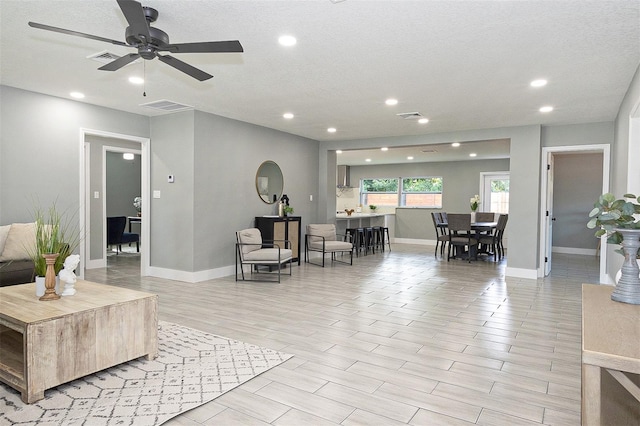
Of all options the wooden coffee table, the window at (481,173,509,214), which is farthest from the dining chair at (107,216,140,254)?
the window at (481,173,509,214)

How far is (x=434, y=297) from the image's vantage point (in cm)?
490

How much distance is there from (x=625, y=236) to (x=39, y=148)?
5815 millimetres

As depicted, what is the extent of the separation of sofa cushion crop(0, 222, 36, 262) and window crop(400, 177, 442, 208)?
976cm

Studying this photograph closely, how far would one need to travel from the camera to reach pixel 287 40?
10.3 feet

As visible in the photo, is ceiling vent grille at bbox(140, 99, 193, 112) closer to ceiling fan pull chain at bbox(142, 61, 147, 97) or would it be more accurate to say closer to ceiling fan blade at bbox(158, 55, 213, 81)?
ceiling fan pull chain at bbox(142, 61, 147, 97)

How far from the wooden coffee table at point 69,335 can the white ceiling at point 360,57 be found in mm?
2015

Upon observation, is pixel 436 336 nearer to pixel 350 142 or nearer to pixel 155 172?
pixel 155 172

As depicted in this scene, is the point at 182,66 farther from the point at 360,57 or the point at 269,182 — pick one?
the point at 269,182

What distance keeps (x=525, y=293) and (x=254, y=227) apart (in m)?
4.26

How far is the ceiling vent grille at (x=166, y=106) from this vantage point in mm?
5219

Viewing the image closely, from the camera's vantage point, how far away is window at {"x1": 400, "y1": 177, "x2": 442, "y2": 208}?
38.5 ft

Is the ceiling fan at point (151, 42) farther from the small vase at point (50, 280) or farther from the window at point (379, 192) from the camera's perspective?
the window at point (379, 192)

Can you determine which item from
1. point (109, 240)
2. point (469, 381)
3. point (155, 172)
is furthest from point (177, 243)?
point (469, 381)

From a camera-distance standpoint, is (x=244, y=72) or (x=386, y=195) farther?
(x=386, y=195)
